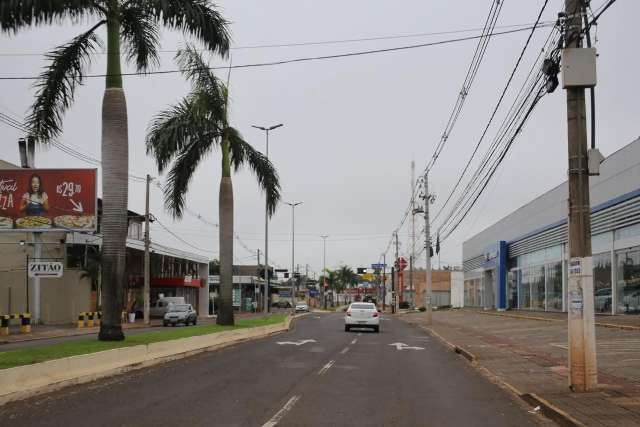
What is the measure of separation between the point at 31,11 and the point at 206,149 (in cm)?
1325

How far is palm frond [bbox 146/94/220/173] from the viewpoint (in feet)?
87.4

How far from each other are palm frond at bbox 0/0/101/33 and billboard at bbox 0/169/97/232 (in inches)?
924

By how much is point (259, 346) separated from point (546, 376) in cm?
1200


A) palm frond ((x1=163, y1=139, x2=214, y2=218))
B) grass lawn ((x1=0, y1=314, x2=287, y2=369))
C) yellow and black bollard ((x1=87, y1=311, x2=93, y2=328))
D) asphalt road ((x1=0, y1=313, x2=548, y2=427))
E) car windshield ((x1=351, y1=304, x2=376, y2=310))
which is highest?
palm frond ((x1=163, y1=139, x2=214, y2=218))

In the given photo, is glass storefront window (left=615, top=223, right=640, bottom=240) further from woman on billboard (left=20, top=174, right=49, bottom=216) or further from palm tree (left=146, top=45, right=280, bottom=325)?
woman on billboard (left=20, top=174, right=49, bottom=216)

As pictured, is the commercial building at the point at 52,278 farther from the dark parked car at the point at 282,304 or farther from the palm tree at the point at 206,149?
the dark parked car at the point at 282,304

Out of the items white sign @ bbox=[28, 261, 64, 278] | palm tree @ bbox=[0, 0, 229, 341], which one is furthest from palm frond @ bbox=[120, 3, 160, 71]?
white sign @ bbox=[28, 261, 64, 278]

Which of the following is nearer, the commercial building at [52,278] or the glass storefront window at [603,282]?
the glass storefront window at [603,282]

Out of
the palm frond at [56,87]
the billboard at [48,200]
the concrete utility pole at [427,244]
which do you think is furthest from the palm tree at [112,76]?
the concrete utility pole at [427,244]

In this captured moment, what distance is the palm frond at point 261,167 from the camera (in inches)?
1164

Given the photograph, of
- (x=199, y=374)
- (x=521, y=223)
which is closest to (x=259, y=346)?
(x=199, y=374)

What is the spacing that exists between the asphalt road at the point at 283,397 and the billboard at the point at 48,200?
22558 millimetres

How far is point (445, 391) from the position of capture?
13336 millimetres

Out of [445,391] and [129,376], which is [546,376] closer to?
[445,391]
